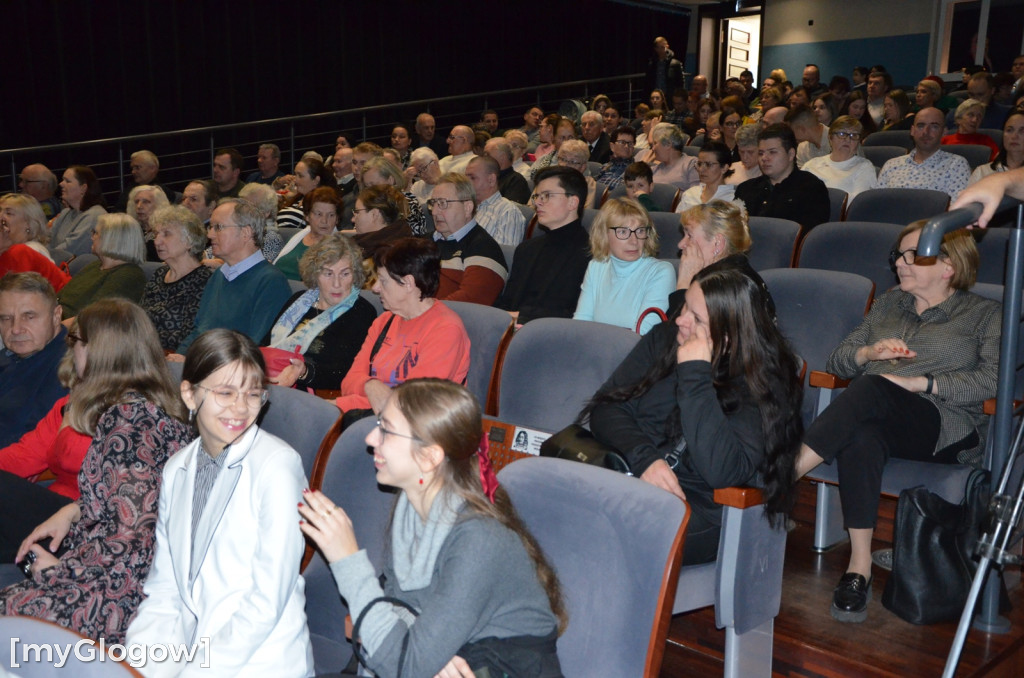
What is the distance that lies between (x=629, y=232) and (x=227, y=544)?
196 cm

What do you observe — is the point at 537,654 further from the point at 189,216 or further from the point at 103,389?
the point at 189,216

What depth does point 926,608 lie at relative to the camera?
2.28 meters

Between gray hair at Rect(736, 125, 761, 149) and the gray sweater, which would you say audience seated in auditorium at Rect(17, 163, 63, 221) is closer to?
gray hair at Rect(736, 125, 761, 149)

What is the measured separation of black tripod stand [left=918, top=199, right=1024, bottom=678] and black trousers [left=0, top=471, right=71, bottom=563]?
2.17m

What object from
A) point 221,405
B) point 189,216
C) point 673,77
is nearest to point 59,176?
point 189,216

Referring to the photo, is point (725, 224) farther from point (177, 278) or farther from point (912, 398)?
point (177, 278)

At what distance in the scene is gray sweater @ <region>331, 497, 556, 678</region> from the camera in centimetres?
146

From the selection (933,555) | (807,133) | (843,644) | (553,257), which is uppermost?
(807,133)

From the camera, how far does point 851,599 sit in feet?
7.68

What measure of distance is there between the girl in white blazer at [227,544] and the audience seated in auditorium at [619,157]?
4.65 metres

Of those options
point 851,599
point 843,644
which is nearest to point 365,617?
point 843,644

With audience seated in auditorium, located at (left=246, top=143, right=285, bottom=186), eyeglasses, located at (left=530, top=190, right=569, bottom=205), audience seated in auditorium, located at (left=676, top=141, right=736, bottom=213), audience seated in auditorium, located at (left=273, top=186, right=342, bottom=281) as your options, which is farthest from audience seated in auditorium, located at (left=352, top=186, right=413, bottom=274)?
audience seated in auditorium, located at (left=246, top=143, right=285, bottom=186)

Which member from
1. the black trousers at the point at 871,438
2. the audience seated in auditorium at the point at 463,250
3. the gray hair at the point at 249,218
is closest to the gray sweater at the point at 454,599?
the black trousers at the point at 871,438

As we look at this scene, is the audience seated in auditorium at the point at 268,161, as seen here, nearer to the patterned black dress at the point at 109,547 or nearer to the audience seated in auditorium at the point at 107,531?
the audience seated in auditorium at the point at 107,531
